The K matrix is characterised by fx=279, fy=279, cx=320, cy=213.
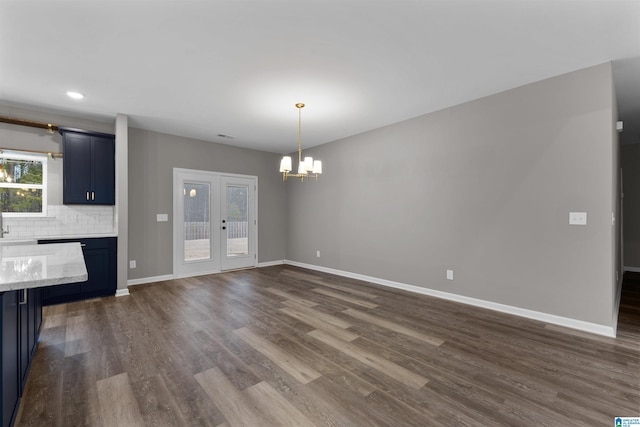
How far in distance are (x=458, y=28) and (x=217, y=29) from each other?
204 cm

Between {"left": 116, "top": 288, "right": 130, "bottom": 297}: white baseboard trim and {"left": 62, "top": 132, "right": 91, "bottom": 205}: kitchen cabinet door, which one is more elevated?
{"left": 62, "top": 132, "right": 91, "bottom": 205}: kitchen cabinet door

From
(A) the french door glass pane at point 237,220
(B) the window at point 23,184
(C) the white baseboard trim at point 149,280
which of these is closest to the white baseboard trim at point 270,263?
(A) the french door glass pane at point 237,220

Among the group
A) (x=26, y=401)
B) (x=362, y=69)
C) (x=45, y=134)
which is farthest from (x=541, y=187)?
(x=45, y=134)

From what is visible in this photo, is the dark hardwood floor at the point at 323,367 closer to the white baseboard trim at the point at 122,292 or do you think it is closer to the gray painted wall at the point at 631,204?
the white baseboard trim at the point at 122,292

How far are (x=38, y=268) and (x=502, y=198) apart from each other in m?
4.45

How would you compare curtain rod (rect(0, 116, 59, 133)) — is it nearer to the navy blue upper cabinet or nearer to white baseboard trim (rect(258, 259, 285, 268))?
the navy blue upper cabinet

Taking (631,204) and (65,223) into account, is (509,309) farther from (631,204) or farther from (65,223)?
(65,223)

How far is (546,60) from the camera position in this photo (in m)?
2.84

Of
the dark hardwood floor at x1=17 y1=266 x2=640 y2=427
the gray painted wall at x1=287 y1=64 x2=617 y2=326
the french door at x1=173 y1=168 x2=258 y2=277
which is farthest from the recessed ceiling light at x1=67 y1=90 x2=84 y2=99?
the gray painted wall at x1=287 y1=64 x2=617 y2=326

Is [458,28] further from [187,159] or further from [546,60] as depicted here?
[187,159]

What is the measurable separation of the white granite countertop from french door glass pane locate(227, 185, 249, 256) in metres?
3.80

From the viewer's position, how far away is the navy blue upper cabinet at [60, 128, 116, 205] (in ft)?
13.9

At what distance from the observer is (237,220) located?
248 inches

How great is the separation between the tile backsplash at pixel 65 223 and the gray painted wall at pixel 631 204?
1013cm
